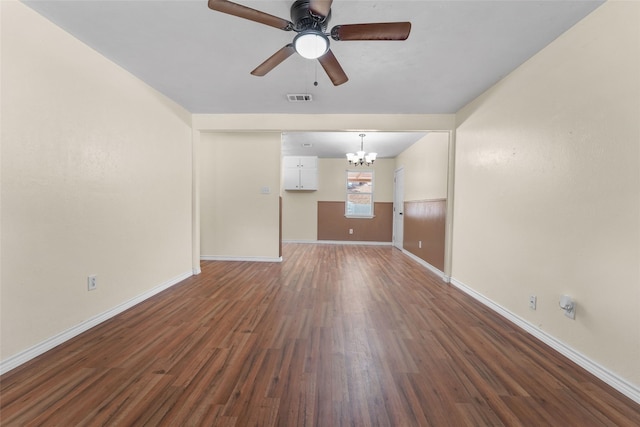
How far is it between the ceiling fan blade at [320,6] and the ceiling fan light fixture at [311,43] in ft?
0.44

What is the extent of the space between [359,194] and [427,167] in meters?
2.64

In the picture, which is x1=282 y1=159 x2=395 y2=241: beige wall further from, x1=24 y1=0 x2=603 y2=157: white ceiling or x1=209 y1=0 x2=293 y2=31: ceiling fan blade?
x1=209 y1=0 x2=293 y2=31: ceiling fan blade

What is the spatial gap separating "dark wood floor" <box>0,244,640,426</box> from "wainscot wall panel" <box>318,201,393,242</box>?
14.1 ft

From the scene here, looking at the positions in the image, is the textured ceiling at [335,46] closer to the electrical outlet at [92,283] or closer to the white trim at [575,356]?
the electrical outlet at [92,283]

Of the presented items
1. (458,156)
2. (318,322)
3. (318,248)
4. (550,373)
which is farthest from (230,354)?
(318,248)

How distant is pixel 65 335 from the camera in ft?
6.23

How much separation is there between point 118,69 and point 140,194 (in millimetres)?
1214

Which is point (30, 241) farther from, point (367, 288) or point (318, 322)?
point (367, 288)

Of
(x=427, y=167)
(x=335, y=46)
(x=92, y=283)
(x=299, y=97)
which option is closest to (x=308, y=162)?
(x=427, y=167)

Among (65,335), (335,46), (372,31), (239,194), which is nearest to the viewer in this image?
(372,31)

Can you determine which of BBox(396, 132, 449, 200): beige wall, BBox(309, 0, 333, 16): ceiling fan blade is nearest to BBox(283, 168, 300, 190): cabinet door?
BBox(396, 132, 449, 200): beige wall

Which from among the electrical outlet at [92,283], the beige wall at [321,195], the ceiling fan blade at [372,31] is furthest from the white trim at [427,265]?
the electrical outlet at [92,283]

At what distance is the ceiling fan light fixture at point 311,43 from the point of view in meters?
1.52

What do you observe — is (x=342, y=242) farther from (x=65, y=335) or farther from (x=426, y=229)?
(x=65, y=335)
